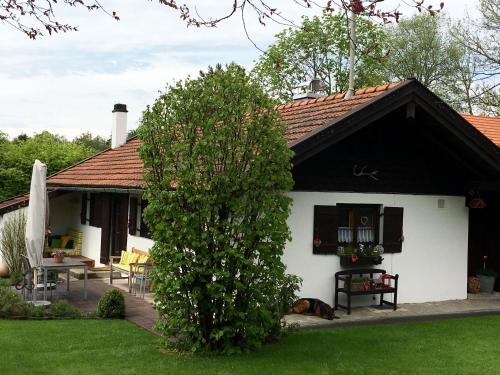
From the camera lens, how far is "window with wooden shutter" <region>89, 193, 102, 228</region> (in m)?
17.1

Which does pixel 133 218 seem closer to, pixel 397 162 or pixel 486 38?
pixel 397 162

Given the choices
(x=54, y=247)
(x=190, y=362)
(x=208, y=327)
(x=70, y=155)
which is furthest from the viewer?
(x=70, y=155)

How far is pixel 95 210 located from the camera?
17422 mm

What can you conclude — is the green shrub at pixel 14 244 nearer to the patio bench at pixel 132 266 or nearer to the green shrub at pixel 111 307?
the patio bench at pixel 132 266

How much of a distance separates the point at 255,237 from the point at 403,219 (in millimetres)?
5320

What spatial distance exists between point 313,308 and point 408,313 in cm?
189

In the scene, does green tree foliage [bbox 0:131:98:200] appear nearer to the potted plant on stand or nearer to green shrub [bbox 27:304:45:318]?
green shrub [bbox 27:304:45:318]

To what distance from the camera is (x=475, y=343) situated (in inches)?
349

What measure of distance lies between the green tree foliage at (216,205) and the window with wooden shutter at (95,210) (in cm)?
970

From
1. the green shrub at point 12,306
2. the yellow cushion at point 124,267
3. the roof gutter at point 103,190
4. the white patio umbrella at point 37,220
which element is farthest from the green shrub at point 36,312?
the roof gutter at point 103,190

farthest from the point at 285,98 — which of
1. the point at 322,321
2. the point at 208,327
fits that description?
the point at 208,327

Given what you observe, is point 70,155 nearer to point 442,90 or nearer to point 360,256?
point 360,256

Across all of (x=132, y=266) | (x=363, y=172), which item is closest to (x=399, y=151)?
(x=363, y=172)

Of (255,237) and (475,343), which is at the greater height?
(255,237)
